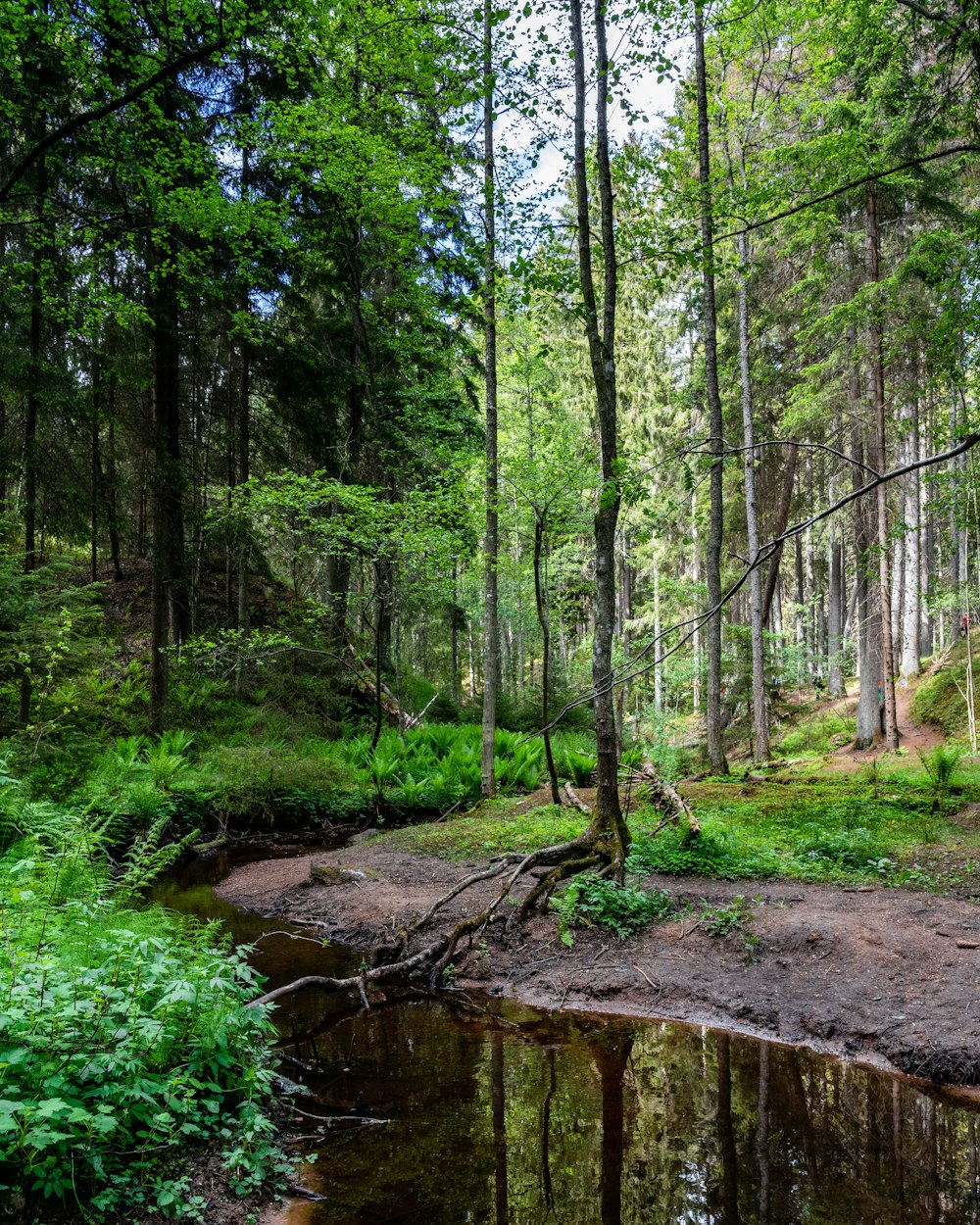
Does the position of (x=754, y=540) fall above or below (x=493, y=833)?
above

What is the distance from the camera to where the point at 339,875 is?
27.1 feet

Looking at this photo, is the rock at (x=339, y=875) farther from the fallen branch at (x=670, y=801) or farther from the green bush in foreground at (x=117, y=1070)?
the green bush in foreground at (x=117, y=1070)

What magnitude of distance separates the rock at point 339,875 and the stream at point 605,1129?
324 centimetres

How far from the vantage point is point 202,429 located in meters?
17.1

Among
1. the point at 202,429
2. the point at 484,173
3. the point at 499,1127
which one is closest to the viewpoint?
the point at 499,1127

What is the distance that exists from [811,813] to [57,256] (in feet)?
47.4

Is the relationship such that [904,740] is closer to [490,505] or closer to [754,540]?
[754,540]

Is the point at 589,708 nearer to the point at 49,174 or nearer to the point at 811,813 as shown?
the point at 811,813

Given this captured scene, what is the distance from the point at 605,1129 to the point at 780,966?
7.63 ft

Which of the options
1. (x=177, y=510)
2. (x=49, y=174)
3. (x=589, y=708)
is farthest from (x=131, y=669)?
(x=589, y=708)

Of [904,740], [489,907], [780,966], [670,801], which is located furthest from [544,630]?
[904,740]

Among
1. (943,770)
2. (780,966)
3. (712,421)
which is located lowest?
(780,966)

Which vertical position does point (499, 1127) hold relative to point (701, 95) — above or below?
below

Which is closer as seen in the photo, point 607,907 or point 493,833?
point 607,907
